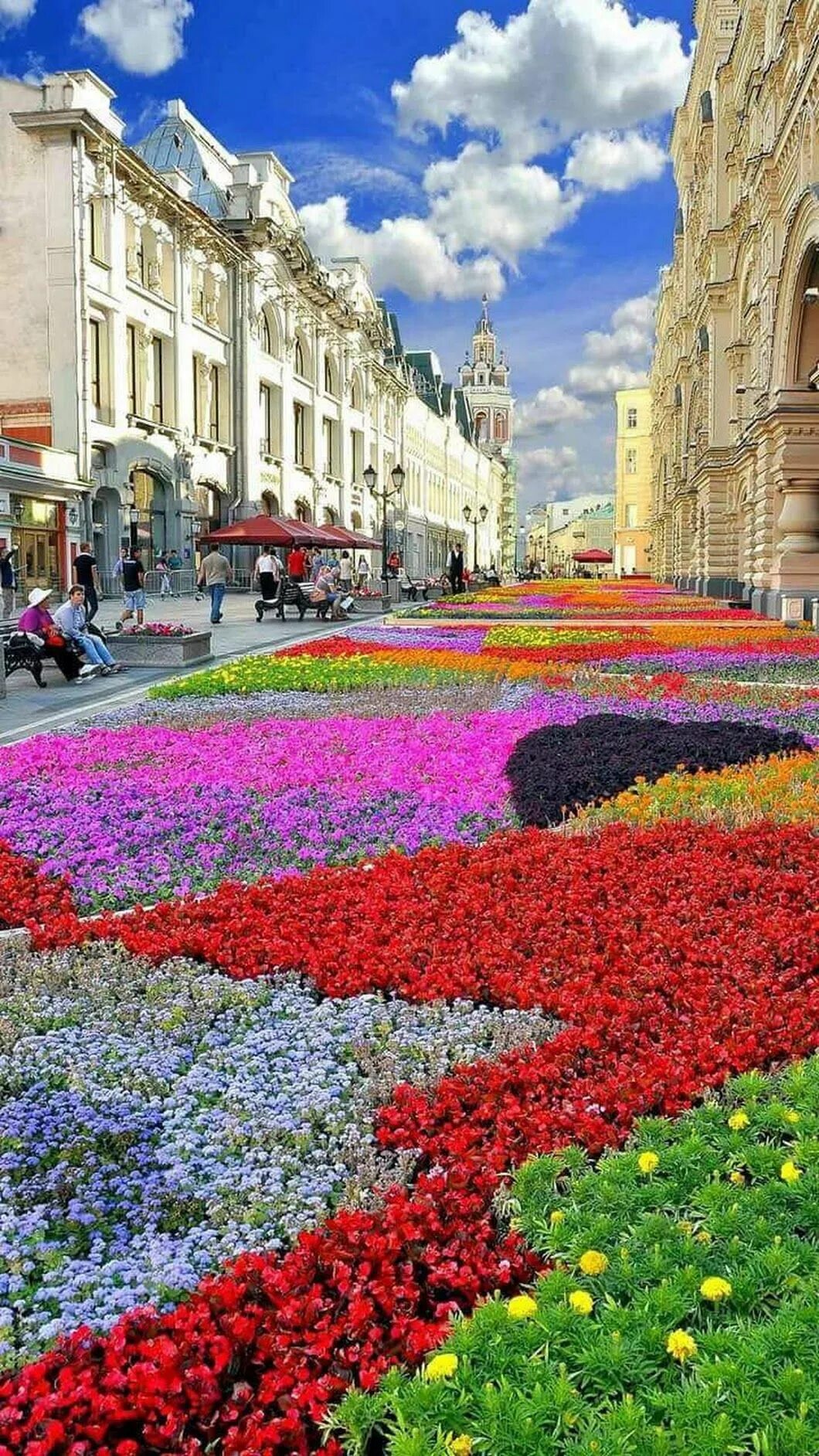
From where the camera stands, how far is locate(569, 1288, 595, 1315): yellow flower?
92.3 inches

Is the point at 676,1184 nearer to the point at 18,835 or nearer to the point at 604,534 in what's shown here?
the point at 18,835

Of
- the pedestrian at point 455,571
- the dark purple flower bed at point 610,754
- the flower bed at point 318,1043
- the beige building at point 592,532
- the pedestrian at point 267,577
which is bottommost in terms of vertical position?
the flower bed at point 318,1043

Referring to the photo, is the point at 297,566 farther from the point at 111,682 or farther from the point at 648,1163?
the point at 648,1163

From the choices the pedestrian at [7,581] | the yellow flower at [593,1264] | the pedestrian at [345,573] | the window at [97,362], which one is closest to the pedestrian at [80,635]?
the pedestrian at [7,581]

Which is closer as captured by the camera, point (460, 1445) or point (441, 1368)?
point (460, 1445)

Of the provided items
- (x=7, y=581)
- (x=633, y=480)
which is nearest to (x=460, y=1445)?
(x=7, y=581)

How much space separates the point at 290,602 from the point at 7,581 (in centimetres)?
641

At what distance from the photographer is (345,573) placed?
47438 mm

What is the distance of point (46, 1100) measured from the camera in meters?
3.57

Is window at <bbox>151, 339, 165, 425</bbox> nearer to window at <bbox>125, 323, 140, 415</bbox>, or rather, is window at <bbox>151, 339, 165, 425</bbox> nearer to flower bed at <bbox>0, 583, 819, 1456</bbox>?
window at <bbox>125, 323, 140, 415</bbox>

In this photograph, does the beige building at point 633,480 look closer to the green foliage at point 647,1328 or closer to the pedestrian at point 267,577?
the pedestrian at point 267,577

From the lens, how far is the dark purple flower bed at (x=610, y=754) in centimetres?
745

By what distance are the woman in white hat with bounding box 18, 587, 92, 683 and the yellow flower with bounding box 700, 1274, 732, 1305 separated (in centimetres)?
1287

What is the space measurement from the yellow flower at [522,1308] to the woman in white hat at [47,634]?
41.8 ft
